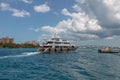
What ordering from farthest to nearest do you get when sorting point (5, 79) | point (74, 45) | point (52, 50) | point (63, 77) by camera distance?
point (74, 45)
point (52, 50)
point (63, 77)
point (5, 79)

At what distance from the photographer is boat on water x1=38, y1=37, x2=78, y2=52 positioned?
157625 mm

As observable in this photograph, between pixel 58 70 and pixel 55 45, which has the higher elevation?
pixel 55 45

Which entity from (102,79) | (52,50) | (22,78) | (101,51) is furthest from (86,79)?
(101,51)

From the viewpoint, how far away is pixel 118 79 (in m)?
47.3

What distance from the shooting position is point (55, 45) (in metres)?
161

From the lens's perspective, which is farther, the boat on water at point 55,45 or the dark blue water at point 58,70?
the boat on water at point 55,45

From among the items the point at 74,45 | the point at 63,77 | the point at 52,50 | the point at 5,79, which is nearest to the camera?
the point at 5,79

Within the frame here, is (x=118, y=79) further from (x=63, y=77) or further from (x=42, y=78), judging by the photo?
(x=42, y=78)

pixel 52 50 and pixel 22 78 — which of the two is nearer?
pixel 22 78

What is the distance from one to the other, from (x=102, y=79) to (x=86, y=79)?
316cm

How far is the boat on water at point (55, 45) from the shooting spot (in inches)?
6206

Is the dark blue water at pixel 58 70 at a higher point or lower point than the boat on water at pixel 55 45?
lower

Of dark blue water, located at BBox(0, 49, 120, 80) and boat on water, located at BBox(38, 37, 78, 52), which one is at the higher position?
boat on water, located at BBox(38, 37, 78, 52)

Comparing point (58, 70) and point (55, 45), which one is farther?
point (55, 45)
